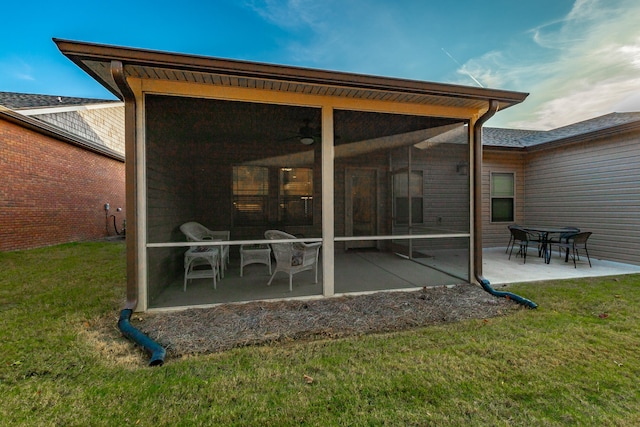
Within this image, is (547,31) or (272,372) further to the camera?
(547,31)

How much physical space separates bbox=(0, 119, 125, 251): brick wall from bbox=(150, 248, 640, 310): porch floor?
6866 mm

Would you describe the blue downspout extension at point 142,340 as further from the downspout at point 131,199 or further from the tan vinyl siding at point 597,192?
the tan vinyl siding at point 597,192

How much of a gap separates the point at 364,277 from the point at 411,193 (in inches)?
71.8

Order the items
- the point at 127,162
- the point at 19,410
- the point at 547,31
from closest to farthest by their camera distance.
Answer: the point at 19,410 → the point at 127,162 → the point at 547,31

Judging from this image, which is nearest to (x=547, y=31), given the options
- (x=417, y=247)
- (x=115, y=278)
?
(x=417, y=247)

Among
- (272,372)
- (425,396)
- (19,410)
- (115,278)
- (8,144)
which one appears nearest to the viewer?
(19,410)

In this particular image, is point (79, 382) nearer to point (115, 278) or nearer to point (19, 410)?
point (19, 410)

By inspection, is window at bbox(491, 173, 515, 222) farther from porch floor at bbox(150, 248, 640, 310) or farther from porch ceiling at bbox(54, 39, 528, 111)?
porch ceiling at bbox(54, 39, 528, 111)

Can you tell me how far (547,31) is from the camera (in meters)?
6.43

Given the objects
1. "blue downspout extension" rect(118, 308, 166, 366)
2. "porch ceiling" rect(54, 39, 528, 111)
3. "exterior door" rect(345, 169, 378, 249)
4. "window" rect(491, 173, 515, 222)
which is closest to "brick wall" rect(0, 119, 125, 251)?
"porch ceiling" rect(54, 39, 528, 111)

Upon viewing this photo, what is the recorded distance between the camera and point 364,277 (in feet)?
15.0

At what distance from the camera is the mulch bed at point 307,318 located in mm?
2699

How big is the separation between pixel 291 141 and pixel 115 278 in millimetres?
3974

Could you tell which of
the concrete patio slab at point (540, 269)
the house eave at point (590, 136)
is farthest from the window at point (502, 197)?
the concrete patio slab at point (540, 269)
